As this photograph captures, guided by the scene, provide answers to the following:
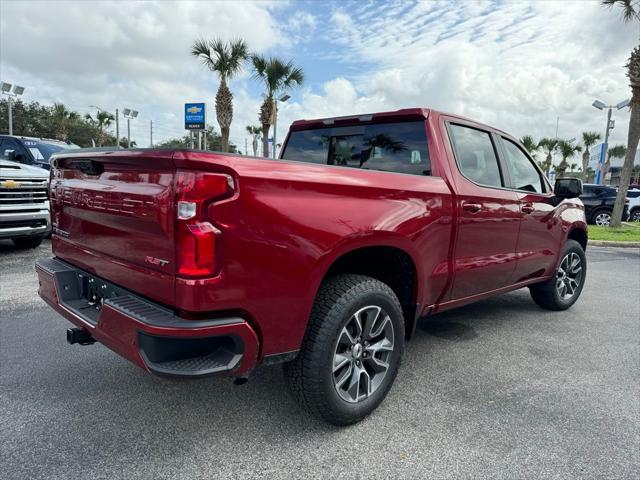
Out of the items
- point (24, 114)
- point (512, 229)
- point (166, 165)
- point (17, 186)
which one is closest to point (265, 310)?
point (166, 165)

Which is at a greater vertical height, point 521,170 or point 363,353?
point 521,170

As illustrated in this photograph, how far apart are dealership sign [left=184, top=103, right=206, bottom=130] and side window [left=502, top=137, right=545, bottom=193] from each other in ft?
71.7

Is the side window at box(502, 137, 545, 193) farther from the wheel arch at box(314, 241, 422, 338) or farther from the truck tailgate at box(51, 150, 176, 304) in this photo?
the truck tailgate at box(51, 150, 176, 304)

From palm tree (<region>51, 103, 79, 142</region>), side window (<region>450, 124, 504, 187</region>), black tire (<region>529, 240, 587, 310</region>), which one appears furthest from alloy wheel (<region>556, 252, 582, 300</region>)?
palm tree (<region>51, 103, 79, 142</region>)

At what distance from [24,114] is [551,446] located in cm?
5227

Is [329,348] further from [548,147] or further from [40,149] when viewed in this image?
[548,147]

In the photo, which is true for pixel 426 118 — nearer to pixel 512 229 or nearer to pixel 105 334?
pixel 512 229

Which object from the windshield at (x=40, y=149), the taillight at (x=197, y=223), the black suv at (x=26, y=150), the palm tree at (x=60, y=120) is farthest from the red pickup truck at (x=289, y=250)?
the palm tree at (x=60, y=120)

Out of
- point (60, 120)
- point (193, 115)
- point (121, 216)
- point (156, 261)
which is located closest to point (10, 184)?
point (121, 216)

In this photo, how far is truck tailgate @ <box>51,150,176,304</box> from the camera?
6.31 feet

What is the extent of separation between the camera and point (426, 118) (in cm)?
311

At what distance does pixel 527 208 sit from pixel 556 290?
4.54 ft

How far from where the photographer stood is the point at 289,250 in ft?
6.77

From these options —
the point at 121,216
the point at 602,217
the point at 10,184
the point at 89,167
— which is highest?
the point at 89,167
